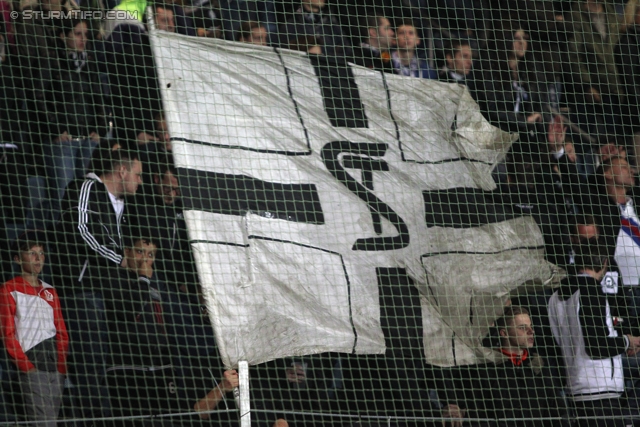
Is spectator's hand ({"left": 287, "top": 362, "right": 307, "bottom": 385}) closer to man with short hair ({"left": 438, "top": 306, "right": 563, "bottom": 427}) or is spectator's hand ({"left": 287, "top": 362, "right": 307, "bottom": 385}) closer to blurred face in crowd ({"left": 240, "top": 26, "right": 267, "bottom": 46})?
man with short hair ({"left": 438, "top": 306, "right": 563, "bottom": 427})

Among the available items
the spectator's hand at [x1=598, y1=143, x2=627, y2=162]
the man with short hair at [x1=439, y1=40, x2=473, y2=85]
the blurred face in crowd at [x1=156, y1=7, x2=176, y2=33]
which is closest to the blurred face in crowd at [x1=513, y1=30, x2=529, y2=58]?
the man with short hair at [x1=439, y1=40, x2=473, y2=85]

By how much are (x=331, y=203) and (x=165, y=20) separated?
1324 mm

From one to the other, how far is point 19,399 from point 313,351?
1.35m

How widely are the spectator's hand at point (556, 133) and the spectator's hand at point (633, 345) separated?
1.15 metres

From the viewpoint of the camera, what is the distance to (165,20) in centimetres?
494

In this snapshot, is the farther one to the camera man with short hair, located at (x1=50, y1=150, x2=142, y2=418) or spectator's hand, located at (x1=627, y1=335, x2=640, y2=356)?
spectator's hand, located at (x1=627, y1=335, x2=640, y2=356)

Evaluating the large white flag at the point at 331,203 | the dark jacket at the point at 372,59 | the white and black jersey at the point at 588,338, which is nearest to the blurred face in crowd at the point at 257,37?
the large white flag at the point at 331,203

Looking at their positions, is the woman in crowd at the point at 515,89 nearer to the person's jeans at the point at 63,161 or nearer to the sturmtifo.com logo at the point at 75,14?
the sturmtifo.com logo at the point at 75,14

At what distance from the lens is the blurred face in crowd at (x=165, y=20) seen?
16.1ft

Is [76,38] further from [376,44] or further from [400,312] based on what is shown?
[400,312]

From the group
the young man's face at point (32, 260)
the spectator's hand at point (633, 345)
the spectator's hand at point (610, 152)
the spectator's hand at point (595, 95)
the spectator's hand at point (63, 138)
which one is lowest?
the spectator's hand at point (633, 345)

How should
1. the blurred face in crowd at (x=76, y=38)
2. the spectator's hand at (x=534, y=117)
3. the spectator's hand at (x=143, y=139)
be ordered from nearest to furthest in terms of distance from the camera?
the spectator's hand at (x=143, y=139)
the blurred face in crowd at (x=76, y=38)
the spectator's hand at (x=534, y=117)

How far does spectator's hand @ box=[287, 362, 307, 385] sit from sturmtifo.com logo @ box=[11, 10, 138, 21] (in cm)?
198

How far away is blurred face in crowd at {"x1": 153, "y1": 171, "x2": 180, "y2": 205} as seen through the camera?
15.7 feet
